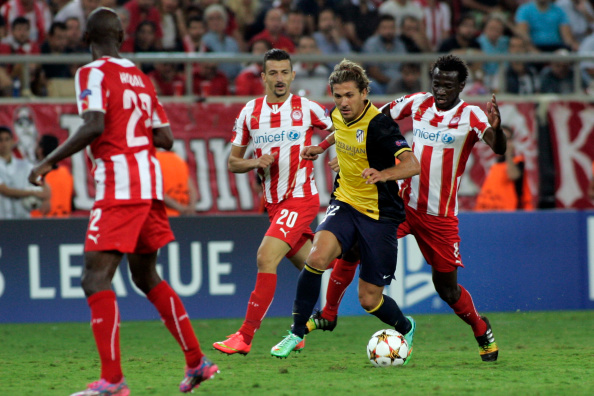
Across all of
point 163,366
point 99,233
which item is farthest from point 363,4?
point 99,233

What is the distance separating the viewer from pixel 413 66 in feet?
42.3

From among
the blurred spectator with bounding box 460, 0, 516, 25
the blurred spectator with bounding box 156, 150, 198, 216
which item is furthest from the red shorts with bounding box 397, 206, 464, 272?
the blurred spectator with bounding box 460, 0, 516, 25

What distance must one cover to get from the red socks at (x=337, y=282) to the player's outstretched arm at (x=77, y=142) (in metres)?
2.68

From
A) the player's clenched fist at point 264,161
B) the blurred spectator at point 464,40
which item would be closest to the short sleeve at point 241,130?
the player's clenched fist at point 264,161

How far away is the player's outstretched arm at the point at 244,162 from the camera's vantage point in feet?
23.0

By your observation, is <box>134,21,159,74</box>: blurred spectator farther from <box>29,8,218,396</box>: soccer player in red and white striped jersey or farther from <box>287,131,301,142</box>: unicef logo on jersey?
<box>29,8,218,396</box>: soccer player in red and white striped jersey

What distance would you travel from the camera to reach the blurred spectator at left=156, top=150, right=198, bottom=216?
11000 millimetres

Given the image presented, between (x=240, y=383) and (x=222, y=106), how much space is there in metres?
6.99

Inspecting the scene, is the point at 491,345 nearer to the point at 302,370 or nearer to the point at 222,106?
the point at 302,370

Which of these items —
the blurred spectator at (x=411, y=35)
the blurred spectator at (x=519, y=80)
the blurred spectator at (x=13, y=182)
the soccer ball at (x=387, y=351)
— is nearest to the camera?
the soccer ball at (x=387, y=351)

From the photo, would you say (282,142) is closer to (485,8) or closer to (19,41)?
(19,41)

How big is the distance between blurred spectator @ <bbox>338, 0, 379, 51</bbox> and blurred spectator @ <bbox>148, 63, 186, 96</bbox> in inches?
116

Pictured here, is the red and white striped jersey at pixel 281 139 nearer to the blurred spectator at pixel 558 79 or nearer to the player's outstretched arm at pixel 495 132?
the player's outstretched arm at pixel 495 132

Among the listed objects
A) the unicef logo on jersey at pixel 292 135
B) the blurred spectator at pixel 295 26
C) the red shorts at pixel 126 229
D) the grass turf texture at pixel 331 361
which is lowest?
the grass turf texture at pixel 331 361
